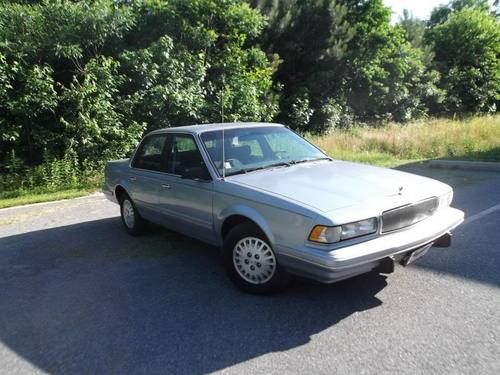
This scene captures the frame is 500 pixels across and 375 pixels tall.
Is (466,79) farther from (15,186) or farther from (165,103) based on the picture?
(15,186)

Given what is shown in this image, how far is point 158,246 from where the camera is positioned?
541 cm

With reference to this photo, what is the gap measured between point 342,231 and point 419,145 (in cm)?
1127

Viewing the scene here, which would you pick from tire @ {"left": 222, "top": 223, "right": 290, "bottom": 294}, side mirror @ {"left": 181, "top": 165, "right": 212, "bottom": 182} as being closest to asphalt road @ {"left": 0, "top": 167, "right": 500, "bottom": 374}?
tire @ {"left": 222, "top": 223, "right": 290, "bottom": 294}

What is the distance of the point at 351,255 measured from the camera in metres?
3.11

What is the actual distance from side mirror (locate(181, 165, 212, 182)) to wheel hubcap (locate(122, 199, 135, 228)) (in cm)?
189

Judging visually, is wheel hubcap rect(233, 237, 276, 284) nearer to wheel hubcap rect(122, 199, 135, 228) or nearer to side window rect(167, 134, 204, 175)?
side window rect(167, 134, 204, 175)

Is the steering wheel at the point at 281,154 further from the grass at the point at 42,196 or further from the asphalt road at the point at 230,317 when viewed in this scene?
the grass at the point at 42,196

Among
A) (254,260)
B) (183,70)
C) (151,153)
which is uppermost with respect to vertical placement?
(183,70)

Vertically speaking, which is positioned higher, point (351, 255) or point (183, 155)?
point (183, 155)

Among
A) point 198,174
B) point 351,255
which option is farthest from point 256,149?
point 351,255

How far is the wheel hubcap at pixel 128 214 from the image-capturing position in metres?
5.84

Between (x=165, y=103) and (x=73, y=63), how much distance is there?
2.64 meters

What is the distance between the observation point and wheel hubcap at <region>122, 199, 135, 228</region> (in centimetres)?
584

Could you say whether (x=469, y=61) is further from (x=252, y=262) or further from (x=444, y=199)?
(x=252, y=262)
